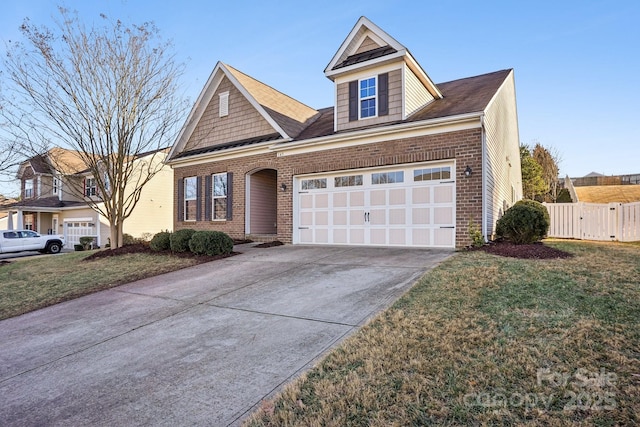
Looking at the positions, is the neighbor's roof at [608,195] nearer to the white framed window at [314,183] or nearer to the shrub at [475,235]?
the shrub at [475,235]

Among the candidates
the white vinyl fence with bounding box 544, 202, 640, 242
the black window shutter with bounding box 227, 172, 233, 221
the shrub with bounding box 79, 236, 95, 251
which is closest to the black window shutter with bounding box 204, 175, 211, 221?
the black window shutter with bounding box 227, 172, 233, 221

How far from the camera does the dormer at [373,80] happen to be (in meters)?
11.3

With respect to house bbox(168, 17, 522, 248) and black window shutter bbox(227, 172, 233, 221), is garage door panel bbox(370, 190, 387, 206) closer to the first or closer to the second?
house bbox(168, 17, 522, 248)

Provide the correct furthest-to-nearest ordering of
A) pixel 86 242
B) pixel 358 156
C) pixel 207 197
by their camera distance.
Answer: pixel 86 242
pixel 207 197
pixel 358 156

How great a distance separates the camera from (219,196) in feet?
49.8

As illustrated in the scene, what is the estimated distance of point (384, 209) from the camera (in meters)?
10.9

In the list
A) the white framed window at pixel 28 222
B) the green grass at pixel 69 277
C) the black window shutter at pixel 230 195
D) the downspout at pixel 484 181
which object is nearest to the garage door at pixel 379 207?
the downspout at pixel 484 181

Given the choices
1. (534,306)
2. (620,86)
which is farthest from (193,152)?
(620,86)

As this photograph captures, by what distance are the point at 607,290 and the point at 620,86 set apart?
579 inches

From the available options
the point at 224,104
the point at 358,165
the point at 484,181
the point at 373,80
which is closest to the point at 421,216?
the point at 484,181

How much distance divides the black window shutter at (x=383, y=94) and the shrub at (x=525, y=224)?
485 centimetres

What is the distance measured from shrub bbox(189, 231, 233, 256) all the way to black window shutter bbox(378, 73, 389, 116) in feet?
20.9

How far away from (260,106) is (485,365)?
12.7 m

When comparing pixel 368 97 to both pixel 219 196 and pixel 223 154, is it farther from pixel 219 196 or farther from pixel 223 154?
pixel 219 196
